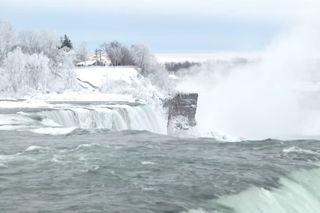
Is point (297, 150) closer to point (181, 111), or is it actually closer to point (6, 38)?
point (181, 111)

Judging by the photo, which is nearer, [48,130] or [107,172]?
[107,172]

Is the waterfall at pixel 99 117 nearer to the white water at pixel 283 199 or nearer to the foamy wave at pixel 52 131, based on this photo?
the foamy wave at pixel 52 131

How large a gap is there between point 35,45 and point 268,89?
35.2 metres

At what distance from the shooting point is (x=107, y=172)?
48.9ft

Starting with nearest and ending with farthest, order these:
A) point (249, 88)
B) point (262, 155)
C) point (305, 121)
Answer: point (262, 155), point (305, 121), point (249, 88)

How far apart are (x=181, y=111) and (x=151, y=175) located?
31631mm

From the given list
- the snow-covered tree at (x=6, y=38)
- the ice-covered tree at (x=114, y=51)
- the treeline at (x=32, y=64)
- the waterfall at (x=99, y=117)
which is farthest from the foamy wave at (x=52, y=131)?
the ice-covered tree at (x=114, y=51)

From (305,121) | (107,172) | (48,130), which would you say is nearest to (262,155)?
(107,172)

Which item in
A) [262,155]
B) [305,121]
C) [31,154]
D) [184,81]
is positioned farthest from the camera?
[184,81]

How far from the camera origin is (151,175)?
581 inches

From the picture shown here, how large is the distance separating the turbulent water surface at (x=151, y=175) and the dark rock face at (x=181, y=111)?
75.8ft

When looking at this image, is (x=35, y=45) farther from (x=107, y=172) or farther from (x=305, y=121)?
(x=107, y=172)

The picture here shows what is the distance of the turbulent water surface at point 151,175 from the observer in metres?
12.1

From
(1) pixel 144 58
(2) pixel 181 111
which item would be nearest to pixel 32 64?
(2) pixel 181 111
